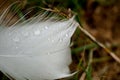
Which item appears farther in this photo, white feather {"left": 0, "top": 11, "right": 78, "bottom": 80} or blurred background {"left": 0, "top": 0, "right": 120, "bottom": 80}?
blurred background {"left": 0, "top": 0, "right": 120, "bottom": 80}

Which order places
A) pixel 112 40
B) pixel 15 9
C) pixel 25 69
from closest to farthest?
pixel 25 69 → pixel 15 9 → pixel 112 40

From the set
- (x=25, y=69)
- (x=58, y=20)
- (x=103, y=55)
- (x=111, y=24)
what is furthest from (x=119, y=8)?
(x=25, y=69)

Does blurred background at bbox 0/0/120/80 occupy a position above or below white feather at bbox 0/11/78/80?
below

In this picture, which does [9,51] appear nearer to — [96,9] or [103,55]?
[103,55]

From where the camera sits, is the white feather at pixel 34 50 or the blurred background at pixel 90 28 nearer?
the white feather at pixel 34 50

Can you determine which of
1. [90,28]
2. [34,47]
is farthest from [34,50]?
[90,28]

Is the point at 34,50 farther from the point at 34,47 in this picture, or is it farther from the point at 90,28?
the point at 90,28
